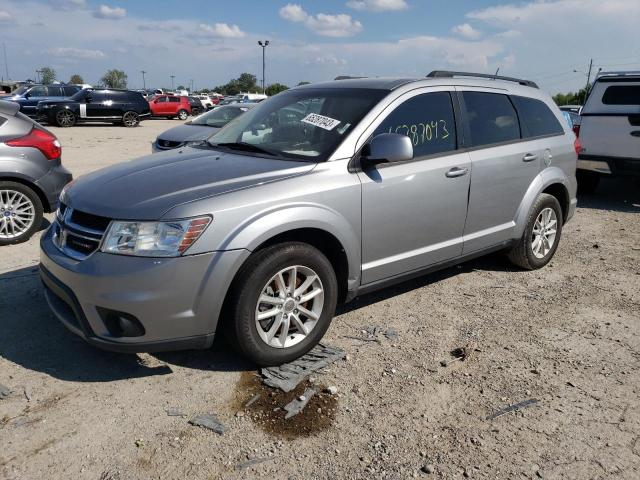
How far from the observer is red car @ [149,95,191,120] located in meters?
33.0

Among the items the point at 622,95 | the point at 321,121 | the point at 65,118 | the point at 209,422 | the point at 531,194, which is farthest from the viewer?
the point at 65,118

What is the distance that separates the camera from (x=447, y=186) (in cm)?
405

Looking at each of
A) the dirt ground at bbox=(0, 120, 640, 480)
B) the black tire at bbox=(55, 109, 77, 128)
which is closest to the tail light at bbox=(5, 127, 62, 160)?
the dirt ground at bbox=(0, 120, 640, 480)

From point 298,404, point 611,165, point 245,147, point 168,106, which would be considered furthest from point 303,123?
point 168,106

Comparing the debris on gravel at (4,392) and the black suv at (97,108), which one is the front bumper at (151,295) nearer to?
the debris on gravel at (4,392)

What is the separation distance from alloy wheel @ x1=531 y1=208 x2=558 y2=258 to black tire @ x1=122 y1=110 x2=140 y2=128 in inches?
904

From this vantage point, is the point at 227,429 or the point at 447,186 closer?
the point at 227,429

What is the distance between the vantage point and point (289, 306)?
330cm

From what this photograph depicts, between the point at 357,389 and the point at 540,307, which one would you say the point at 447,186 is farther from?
the point at 357,389

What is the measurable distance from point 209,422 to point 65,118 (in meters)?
23.3

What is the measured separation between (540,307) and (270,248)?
98.4 inches

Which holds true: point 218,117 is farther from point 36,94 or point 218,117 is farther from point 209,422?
point 36,94

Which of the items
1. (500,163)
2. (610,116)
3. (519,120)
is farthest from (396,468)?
(610,116)

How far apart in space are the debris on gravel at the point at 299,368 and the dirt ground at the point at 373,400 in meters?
0.08
